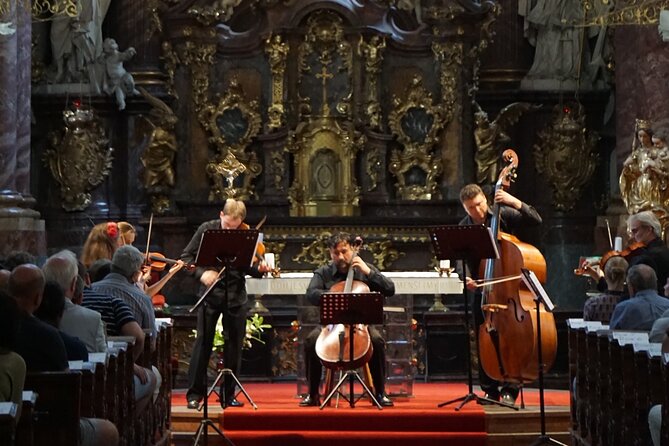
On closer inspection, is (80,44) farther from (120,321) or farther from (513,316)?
(120,321)

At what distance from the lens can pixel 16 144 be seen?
16.5 metres

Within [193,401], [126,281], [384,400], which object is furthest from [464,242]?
[193,401]

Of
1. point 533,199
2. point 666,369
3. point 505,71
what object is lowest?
point 666,369

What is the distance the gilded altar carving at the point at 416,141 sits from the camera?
17578 mm

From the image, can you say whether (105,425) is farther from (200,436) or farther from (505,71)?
(505,71)

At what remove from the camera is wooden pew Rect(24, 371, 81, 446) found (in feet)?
23.5

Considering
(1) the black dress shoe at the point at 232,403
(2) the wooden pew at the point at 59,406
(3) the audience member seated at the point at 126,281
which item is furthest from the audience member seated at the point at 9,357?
(1) the black dress shoe at the point at 232,403

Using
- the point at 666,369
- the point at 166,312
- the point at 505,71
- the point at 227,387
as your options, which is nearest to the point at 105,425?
the point at 666,369

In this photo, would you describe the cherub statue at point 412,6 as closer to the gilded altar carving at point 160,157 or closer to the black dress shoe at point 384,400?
the gilded altar carving at point 160,157

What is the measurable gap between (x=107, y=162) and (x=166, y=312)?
332 centimetres

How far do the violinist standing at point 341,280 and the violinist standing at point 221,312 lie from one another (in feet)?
1.69

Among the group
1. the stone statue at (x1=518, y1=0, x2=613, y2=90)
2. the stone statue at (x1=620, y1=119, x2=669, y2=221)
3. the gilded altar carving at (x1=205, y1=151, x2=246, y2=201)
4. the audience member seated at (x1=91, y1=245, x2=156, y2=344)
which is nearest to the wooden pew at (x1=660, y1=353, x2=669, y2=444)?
the audience member seated at (x1=91, y1=245, x2=156, y2=344)

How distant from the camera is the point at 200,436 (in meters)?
11.2

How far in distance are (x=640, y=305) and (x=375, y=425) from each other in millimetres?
2720
